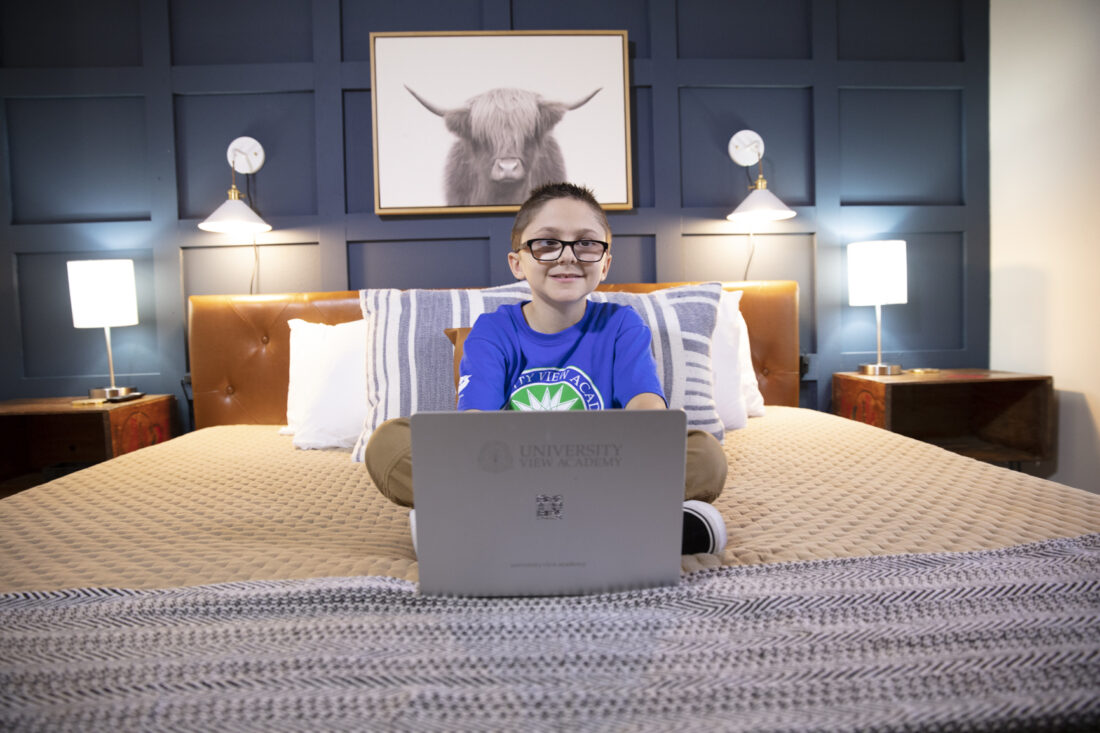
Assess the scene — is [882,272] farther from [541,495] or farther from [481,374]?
[541,495]

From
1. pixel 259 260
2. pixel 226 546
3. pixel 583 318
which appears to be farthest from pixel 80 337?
pixel 583 318

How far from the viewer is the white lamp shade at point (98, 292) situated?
1949mm

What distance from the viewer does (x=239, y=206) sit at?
2.07m

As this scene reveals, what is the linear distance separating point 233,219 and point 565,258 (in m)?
1.42

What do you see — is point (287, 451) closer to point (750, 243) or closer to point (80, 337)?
point (80, 337)

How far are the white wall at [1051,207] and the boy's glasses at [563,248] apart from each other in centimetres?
196

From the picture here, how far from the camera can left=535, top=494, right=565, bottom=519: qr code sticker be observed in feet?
2.11

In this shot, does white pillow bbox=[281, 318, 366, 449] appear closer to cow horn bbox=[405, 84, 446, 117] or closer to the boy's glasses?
the boy's glasses

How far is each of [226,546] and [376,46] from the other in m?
1.92

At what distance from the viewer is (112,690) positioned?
1.73 feet

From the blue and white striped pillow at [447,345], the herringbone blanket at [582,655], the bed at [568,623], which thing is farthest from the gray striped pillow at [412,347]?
the herringbone blanket at [582,655]

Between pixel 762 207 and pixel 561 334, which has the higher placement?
pixel 762 207

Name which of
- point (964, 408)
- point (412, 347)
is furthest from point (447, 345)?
point (964, 408)

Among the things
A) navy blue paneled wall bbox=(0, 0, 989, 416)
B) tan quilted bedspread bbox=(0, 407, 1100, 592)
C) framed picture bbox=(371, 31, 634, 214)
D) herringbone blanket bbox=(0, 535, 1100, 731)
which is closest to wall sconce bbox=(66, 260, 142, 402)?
navy blue paneled wall bbox=(0, 0, 989, 416)
